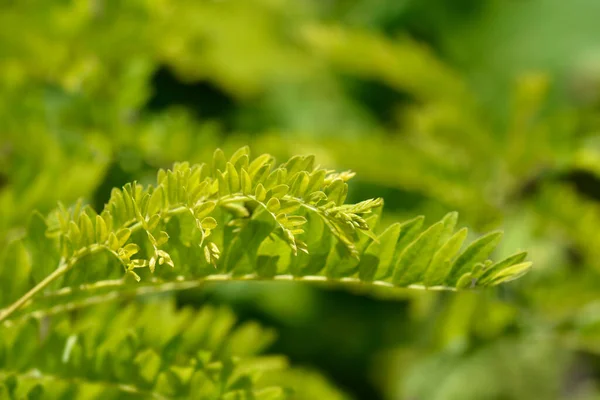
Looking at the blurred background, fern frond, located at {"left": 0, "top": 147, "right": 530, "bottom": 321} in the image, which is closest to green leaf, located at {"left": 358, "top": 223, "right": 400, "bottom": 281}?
fern frond, located at {"left": 0, "top": 147, "right": 530, "bottom": 321}

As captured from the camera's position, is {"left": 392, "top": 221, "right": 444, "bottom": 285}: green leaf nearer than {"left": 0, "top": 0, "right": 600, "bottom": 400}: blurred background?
Yes

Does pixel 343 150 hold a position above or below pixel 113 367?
above

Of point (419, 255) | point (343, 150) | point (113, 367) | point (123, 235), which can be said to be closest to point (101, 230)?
point (123, 235)

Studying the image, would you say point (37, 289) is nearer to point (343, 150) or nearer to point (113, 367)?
point (113, 367)

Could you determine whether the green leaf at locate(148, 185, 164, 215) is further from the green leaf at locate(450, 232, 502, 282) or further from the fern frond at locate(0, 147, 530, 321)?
the green leaf at locate(450, 232, 502, 282)

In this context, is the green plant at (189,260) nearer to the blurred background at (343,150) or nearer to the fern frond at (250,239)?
the fern frond at (250,239)

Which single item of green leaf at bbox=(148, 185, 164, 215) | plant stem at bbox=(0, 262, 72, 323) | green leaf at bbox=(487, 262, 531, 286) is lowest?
plant stem at bbox=(0, 262, 72, 323)

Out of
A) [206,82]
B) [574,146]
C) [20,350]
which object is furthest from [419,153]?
[20,350]
